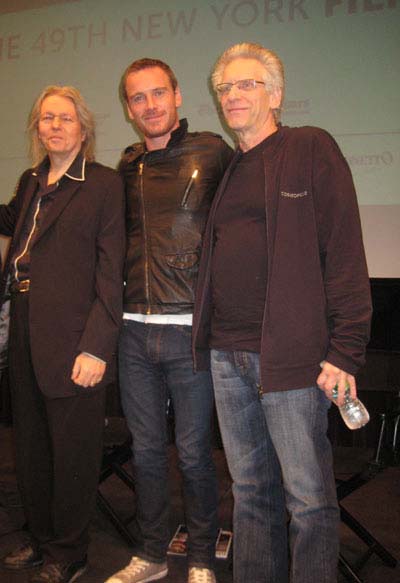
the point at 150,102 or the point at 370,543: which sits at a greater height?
the point at 150,102

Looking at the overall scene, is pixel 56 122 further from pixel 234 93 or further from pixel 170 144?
pixel 234 93

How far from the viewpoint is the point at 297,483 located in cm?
127

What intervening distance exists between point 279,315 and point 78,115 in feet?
3.29

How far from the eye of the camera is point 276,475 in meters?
1.47

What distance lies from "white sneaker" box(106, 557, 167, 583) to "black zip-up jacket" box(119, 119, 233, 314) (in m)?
0.81

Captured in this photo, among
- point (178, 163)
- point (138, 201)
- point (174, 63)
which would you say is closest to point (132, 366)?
point (138, 201)

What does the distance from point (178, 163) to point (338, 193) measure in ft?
2.01

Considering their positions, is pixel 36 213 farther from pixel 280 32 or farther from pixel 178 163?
pixel 280 32

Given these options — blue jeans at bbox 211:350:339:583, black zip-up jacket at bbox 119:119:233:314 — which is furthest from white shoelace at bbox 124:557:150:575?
black zip-up jacket at bbox 119:119:233:314

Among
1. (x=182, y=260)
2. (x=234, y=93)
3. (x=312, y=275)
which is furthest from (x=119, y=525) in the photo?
(x=234, y=93)

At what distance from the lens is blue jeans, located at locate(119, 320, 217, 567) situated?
1656mm

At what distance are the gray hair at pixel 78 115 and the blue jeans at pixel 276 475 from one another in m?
0.87

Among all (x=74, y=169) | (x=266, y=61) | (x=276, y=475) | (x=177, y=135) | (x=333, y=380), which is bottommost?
(x=276, y=475)

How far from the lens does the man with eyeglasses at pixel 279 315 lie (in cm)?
126
